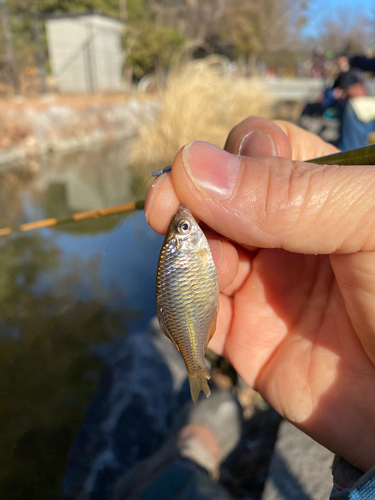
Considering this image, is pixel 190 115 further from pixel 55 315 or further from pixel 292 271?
pixel 292 271

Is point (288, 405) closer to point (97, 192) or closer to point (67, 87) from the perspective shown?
point (97, 192)

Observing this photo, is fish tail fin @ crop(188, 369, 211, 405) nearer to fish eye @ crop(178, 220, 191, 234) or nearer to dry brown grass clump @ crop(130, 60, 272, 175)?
fish eye @ crop(178, 220, 191, 234)

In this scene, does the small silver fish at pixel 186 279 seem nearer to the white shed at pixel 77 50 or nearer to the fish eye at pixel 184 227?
the fish eye at pixel 184 227

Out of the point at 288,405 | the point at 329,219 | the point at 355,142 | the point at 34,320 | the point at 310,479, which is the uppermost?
the point at 329,219

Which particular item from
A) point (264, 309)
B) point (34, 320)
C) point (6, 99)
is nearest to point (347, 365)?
point (264, 309)

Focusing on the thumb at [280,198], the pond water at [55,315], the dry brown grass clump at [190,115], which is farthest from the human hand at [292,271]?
the dry brown grass clump at [190,115]

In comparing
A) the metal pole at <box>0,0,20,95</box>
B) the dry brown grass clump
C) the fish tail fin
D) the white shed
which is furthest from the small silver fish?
the white shed

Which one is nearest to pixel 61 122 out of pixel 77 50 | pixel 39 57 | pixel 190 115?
pixel 39 57
